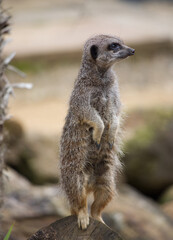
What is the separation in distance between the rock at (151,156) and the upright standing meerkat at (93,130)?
17.2 ft

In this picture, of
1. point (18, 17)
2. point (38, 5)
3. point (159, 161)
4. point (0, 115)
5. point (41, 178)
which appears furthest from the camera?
point (38, 5)

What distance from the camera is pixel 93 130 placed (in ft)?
10.7

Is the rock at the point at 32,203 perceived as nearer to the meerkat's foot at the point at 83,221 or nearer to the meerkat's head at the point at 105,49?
the meerkat's foot at the point at 83,221

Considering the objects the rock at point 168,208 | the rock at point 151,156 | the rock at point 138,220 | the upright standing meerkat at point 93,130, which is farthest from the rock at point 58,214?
the upright standing meerkat at point 93,130

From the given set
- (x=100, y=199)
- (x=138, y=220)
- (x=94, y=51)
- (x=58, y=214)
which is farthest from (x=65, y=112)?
(x=94, y=51)

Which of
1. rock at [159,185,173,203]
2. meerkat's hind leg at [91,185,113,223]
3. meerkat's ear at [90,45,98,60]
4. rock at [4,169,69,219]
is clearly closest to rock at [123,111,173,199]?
rock at [159,185,173,203]

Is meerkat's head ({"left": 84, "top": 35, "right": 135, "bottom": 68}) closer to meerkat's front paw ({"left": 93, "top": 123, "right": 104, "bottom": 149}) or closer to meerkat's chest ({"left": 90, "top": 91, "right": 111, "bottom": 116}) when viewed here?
meerkat's chest ({"left": 90, "top": 91, "right": 111, "bottom": 116})

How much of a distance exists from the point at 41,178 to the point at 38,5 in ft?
25.3

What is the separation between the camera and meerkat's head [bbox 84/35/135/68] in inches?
127

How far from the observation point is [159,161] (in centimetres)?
874

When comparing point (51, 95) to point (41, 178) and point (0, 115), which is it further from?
point (0, 115)

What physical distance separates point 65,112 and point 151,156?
6.30 feet

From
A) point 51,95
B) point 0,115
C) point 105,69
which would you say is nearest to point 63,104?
point 51,95

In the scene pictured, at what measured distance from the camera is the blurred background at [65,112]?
6.34 meters
